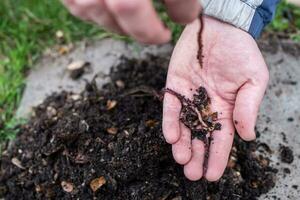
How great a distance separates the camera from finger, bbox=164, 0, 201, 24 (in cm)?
162

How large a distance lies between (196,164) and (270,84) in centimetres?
89

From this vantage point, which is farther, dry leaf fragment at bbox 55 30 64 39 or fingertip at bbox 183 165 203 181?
dry leaf fragment at bbox 55 30 64 39

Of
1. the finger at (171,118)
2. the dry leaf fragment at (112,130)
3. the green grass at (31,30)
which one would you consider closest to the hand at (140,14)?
the finger at (171,118)

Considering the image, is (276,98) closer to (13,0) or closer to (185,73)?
(185,73)

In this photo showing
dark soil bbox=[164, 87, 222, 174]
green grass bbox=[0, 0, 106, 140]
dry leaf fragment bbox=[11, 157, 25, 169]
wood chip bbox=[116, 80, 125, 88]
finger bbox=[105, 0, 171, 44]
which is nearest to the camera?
finger bbox=[105, 0, 171, 44]

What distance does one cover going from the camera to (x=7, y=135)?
280 cm

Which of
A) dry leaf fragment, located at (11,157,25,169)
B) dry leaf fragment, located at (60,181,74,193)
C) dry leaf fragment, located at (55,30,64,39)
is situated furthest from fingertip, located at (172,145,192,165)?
dry leaf fragment, located at (55,30,64,39)

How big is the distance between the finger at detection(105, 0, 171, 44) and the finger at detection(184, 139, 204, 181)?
2.09ft

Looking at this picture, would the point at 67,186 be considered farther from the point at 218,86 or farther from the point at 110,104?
the point at 218,86

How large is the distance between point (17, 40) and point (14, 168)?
3.41 ft

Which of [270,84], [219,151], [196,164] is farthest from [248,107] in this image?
[270,84]

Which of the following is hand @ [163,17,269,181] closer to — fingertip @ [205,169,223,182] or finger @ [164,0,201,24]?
fingertip @ [205,169,223,182]

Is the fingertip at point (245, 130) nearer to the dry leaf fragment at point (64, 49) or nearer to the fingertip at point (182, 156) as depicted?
the fingertip at point (182, 156)

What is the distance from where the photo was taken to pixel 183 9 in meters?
1.64
